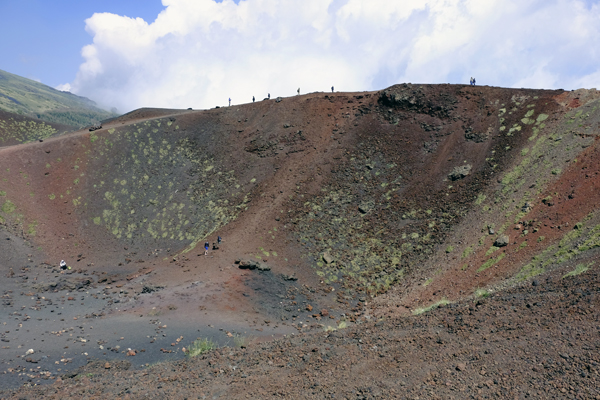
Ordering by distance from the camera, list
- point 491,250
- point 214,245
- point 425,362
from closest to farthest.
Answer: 1. point 425,362
2. point 491,250
3. point 214,245

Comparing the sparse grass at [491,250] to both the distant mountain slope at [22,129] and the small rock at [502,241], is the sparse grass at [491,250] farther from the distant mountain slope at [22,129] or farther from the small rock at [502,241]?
the distant mountain slope at [22,129]

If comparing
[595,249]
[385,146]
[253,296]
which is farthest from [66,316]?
[385,146]

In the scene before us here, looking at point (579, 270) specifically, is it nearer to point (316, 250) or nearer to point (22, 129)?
point (316, 250)

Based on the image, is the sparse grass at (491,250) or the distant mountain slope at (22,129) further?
the distant mountain slope at (22,129)

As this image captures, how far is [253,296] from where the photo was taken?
24734 millimetres

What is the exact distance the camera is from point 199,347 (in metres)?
17.8

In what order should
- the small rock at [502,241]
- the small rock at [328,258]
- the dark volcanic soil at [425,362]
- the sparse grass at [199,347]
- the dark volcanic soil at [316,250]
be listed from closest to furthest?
the dark volcanic soil at [425,362] < the dark volcanic soil at [316,250] < the sparse grass at [199,347] < the small rock at [502,241] < the small rock at [328,258]

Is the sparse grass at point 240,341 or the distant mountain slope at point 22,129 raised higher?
the distant mountain slope at point 22,129

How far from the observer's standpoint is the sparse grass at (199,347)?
56.0 ft

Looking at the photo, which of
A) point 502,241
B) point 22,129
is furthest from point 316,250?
point 22,129

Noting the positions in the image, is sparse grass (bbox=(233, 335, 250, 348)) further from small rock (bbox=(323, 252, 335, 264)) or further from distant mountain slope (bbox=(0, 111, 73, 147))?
distant mountain slope (bbox=(0, 111, 73, 147))

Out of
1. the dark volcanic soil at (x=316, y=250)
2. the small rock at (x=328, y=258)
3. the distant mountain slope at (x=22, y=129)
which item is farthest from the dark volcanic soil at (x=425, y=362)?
the distant mountain slope at (x=22, y=129)

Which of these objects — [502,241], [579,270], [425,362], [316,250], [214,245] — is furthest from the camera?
[214,245]

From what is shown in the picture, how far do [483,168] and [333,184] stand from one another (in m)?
12.5
